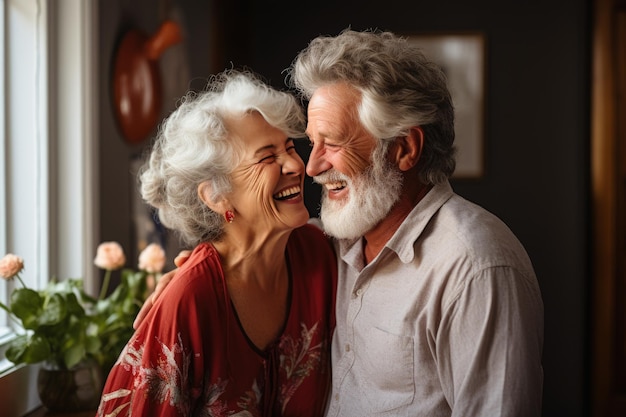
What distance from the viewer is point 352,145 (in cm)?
176

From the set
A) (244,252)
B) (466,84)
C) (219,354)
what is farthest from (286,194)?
(466,84)

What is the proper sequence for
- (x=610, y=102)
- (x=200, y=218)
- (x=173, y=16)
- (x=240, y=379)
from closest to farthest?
(x=240, y=379), (x=200, y=218), (x=173, y=16), (x=610, y=102)

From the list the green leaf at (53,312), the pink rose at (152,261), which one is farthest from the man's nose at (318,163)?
the green leaf at (53,312)

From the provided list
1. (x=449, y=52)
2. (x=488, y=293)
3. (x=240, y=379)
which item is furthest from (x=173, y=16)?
(x=488, y=293)

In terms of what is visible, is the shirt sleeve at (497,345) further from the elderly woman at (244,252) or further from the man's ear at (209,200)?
the man's ear at (209,200)

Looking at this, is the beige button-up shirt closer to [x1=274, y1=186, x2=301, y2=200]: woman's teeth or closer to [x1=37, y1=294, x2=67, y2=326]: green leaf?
[x1=274, y1=186, x2=301, y2=200]: woman's teeth

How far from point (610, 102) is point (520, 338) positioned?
3138 millimetres

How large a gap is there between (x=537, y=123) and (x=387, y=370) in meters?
3.09

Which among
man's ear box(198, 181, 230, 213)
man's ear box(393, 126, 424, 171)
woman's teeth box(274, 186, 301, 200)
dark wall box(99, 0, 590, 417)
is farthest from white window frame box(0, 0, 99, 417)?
dark wall box(99, 0, 590, 417)

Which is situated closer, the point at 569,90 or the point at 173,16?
the point at 173,16

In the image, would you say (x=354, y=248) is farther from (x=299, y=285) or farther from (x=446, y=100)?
(x=446, y=100)

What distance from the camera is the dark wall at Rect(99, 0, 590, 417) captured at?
4.36 m

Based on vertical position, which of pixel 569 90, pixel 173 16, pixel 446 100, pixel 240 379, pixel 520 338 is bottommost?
pixel 240 379

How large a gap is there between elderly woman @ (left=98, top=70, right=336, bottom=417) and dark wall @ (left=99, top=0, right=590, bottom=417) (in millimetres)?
2555
